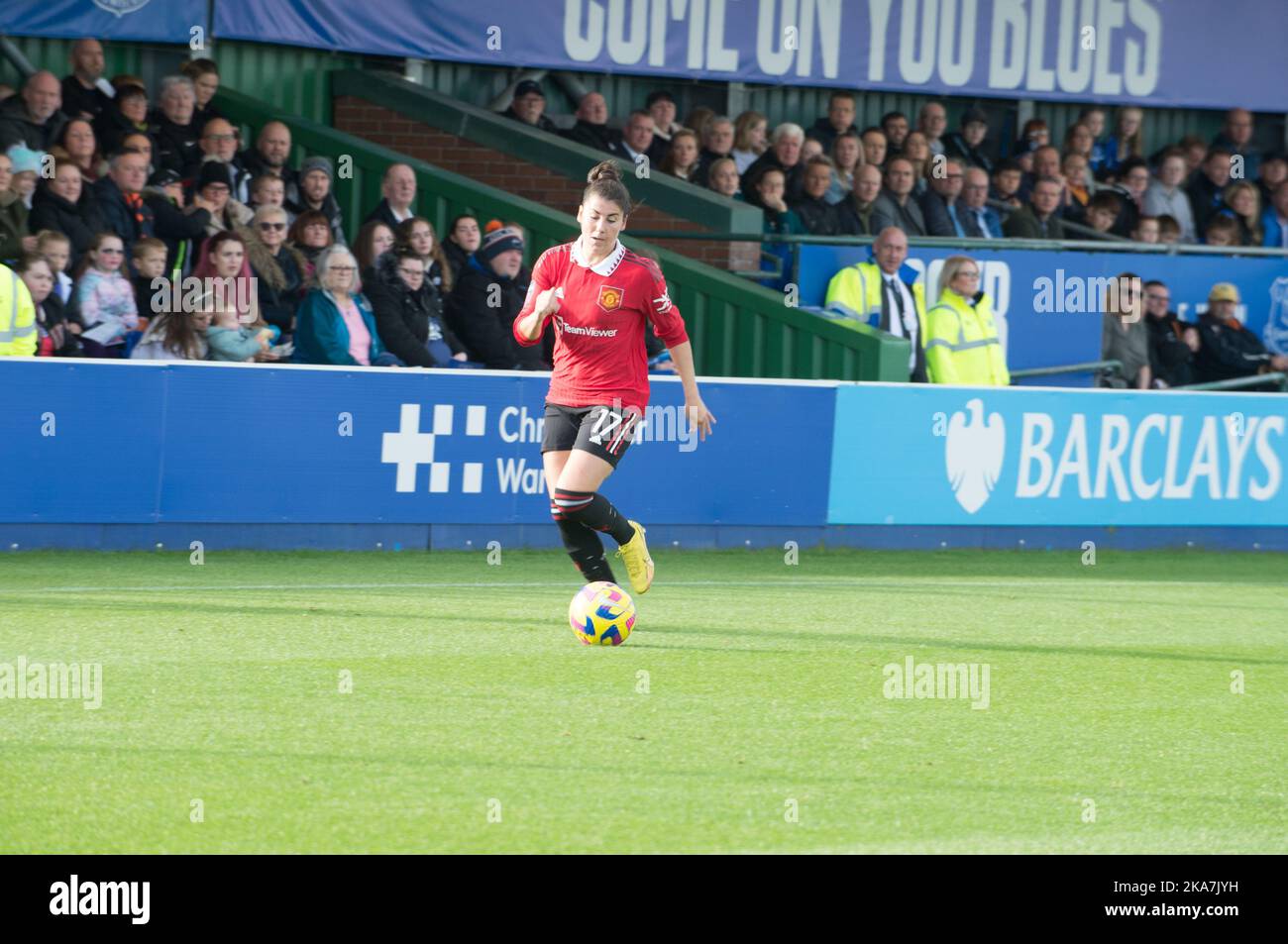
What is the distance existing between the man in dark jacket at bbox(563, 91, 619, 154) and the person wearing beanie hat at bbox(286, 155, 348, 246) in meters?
3.48

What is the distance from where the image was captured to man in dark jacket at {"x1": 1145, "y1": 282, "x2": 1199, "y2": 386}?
1856 cm

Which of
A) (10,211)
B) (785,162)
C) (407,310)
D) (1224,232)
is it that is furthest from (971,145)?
(10,211)

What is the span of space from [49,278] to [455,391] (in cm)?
276

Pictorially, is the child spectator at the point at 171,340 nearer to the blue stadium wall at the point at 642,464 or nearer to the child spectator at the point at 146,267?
the child spectator at the point at 146,267

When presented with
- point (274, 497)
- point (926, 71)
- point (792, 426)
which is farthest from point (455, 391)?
point (926, 71)

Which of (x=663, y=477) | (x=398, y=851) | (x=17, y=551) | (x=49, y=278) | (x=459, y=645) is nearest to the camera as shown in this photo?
(x=398, y=851)

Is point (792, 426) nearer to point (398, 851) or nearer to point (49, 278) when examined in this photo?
point (49, 278)

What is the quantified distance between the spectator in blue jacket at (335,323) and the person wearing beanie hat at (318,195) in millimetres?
868

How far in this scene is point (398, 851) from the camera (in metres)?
5.36

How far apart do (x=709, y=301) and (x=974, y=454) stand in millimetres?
2672

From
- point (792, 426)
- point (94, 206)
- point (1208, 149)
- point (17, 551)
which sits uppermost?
point (1208, 149)

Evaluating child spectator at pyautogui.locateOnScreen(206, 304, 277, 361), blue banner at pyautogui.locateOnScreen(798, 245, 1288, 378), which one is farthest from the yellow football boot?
blue banner at pyautogui.locateOnScreen(798, 245, 1288, 378)

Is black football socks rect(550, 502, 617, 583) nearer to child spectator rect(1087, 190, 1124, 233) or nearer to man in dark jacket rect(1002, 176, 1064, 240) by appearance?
man in dark jacket rect(1002, 176, 1064, 240)

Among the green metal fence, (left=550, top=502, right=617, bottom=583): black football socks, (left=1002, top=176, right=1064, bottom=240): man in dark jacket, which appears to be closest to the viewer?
(left=550, top=502, right=617, bottom=583): black football socks
